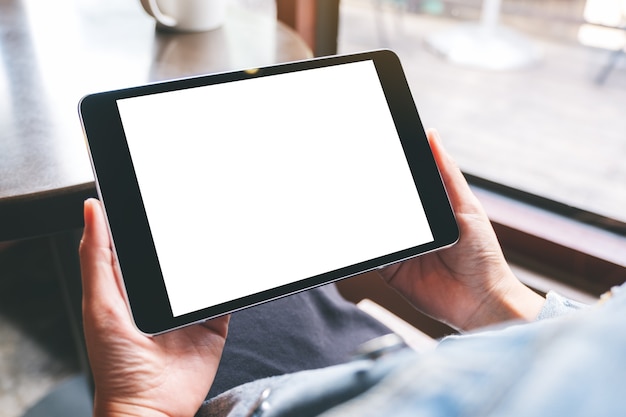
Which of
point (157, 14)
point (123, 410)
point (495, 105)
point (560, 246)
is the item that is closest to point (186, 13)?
point (157, 14)

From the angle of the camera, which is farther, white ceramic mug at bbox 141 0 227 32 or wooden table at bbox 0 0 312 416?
white ceramic mug at bbox 141 0 227 32

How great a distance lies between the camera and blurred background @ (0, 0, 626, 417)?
1.08m

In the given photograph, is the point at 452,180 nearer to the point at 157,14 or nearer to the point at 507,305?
the point at 507,305

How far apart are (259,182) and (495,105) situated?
114cm

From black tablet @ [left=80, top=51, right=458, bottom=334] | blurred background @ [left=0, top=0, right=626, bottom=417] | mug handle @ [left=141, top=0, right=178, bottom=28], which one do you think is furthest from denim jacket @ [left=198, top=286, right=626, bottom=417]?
blurred background @ [left=0, top=0, right=626, bottom=417]

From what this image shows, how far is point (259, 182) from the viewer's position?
45 centimetres

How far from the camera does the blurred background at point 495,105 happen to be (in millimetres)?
1075

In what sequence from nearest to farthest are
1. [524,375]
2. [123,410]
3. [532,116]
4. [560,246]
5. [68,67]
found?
[524,375]
[123,410]
[68,67]
[560,246]
[532,116]

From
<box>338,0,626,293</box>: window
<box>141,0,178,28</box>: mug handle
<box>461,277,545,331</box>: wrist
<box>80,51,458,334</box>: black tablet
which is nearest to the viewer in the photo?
<box>80,51,458,334</box>: black tablet

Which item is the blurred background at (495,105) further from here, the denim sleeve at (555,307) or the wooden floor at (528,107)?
the denim sleeve at (555,307)

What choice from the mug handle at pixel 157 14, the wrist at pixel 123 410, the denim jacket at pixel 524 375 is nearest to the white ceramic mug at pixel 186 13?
the mug handle at pixel 157 14

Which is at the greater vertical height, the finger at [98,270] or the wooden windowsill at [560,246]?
the finger at [98,270]

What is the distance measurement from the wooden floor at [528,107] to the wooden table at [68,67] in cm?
49

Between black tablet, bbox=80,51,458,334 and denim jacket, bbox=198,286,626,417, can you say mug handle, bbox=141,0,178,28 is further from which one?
denim jacket, bbox=198,286,626,417
